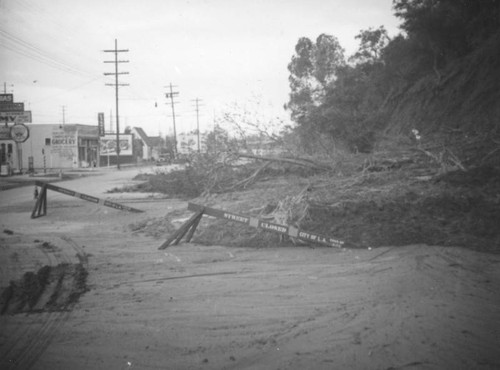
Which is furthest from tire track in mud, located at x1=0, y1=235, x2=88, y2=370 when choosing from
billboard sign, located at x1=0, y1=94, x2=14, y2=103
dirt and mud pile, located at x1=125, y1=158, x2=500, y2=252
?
billboard sign, located at x1=0, y1=94, x2=14, y2=103

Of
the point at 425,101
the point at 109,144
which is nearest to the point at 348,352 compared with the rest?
the point at 425,101

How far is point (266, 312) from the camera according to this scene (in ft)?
13.7

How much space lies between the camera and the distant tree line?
634 inches

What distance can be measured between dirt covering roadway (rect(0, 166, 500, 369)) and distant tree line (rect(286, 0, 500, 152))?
374 inches

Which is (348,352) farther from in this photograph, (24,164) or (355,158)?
(24,164)

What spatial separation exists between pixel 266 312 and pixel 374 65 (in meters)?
23.8

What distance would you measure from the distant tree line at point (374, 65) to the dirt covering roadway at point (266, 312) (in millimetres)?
9501

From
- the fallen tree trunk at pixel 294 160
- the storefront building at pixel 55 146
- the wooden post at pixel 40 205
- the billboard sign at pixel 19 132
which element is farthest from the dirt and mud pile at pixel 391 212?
the storefront building at pixel 55 146

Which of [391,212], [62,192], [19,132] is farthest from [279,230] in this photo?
[19,132]

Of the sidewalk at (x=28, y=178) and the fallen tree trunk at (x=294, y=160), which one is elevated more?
the fallen tree trunk at (x=294, y=160)

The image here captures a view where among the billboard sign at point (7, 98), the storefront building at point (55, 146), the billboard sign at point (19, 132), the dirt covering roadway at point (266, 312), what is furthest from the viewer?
the storefront building at point (55, 146)

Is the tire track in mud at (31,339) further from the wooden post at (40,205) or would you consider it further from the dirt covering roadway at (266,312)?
the wooden post at (40,205)

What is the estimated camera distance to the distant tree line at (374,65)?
634 inches

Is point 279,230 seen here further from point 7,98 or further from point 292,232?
point 7,98
